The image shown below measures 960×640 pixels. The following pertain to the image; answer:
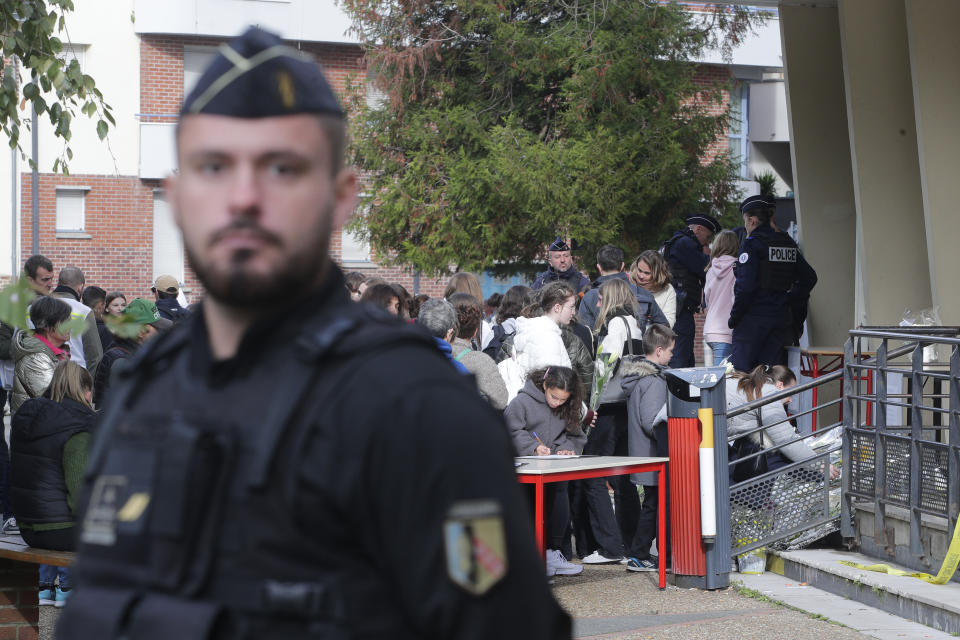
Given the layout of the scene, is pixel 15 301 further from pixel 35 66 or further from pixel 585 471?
pixel 585 471

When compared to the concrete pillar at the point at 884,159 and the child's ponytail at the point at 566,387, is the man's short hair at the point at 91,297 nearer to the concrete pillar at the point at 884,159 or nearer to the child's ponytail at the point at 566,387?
the child's ponytail at the point at 566,387

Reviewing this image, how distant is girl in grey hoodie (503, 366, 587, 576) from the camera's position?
28.1ft

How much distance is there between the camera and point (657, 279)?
11172 mm

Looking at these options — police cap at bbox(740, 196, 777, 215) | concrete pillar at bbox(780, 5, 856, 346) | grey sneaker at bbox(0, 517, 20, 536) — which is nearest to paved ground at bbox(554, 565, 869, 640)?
grey sneaker at bbox(0, 517, 20, 536)

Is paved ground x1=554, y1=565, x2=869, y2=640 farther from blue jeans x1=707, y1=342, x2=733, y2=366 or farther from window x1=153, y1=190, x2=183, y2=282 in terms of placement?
window x1=153, y1=190, x2=183, y2=282

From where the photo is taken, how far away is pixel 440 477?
4.51ft

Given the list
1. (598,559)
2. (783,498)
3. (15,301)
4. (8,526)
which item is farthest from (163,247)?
(15,301)

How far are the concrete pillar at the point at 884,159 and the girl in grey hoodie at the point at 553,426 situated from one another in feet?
14.6

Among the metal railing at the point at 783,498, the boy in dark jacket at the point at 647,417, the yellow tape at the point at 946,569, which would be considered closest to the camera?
the yellow tape at the point at 946,569

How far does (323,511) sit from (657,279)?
9943mm

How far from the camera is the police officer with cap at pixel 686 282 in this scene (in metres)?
12.1

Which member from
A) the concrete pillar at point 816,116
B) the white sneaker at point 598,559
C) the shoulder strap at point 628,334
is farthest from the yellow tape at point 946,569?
the concrete pillar at point 816,116

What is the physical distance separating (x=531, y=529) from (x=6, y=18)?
18.9ft

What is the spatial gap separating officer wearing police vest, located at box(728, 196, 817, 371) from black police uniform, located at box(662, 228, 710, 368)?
0.57 metres
